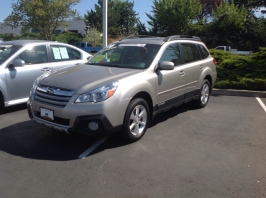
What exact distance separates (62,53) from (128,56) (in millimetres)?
2551

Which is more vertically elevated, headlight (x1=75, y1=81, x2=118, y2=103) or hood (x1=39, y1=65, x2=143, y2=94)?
hood (x1=39, y1=65, x2=143, y2=94)

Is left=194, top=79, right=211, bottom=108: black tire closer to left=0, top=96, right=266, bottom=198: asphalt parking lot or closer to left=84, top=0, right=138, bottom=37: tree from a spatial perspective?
left=0, top=96, right=266, bottom=198: asphalt parking lot

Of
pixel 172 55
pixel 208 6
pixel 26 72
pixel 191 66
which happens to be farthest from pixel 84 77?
pixel 208 6

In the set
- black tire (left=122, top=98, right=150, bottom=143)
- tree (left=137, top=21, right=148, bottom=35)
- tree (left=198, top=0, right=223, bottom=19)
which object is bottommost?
black tire (left=122, top=98, right=150, bottom=143)

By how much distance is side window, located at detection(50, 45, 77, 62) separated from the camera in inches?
294

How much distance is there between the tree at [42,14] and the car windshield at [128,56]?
2458cm

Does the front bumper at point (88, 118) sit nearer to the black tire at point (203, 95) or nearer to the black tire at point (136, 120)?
the black tire at point (136, 120)

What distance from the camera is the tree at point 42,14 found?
2889 centimetres

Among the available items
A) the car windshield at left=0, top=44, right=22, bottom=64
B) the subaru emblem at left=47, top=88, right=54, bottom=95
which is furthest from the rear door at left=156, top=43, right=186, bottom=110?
the car windshield at left=0, top=44, right=22, bottom=64

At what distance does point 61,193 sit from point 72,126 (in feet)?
3.84

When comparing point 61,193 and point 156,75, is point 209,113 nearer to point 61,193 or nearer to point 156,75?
point 156,75

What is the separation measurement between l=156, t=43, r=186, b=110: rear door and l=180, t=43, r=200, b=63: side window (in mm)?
264

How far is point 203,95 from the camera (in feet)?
24.1

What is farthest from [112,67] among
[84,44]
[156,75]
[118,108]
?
[84,44]
